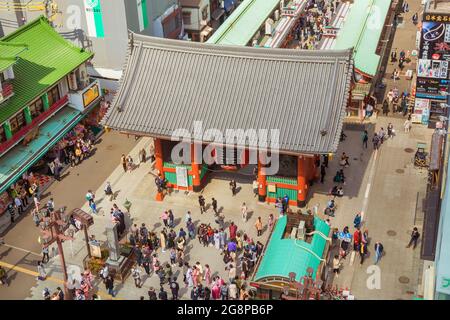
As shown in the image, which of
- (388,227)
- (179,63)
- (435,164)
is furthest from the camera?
(179,63)

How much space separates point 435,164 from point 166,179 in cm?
2126

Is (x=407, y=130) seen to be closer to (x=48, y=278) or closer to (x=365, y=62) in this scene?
(x=365, y=62)

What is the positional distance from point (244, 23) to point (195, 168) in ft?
85.9

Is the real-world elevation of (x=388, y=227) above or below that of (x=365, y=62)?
below

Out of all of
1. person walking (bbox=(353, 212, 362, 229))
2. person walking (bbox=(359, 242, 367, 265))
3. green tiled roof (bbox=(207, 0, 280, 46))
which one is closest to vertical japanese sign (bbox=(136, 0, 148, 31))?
green tiled roof (bbox=(207, 0, 280, 46))

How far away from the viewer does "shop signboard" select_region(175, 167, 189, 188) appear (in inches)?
1969

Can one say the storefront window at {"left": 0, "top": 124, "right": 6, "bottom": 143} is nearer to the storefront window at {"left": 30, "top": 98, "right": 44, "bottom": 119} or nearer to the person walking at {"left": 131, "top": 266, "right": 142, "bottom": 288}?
the storefront window at {"left": 30, "top": 98, "right": 44, "bottom": 119}

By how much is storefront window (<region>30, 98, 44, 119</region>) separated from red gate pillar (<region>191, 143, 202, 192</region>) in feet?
47.8

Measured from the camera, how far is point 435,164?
130 ft

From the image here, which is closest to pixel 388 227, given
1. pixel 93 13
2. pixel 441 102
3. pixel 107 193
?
pixel 441 102

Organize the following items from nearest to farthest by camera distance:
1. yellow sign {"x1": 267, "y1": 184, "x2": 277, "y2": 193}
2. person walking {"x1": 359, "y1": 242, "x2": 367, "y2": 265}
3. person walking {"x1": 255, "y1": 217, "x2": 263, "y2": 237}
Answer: person walking {"x1": 359, "y1": 242, "x2": 367, "y2": 265}, person walking {"x1": 255, "y1": 217, "x2": 263, "y2": 237}, yellow sign {"x1": 267, "y1": 184, "x2": 277, "y2": 193}

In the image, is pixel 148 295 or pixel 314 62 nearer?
pixel 148 295

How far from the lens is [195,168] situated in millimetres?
49625

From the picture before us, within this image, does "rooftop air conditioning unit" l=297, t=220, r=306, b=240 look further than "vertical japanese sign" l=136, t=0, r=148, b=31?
No
